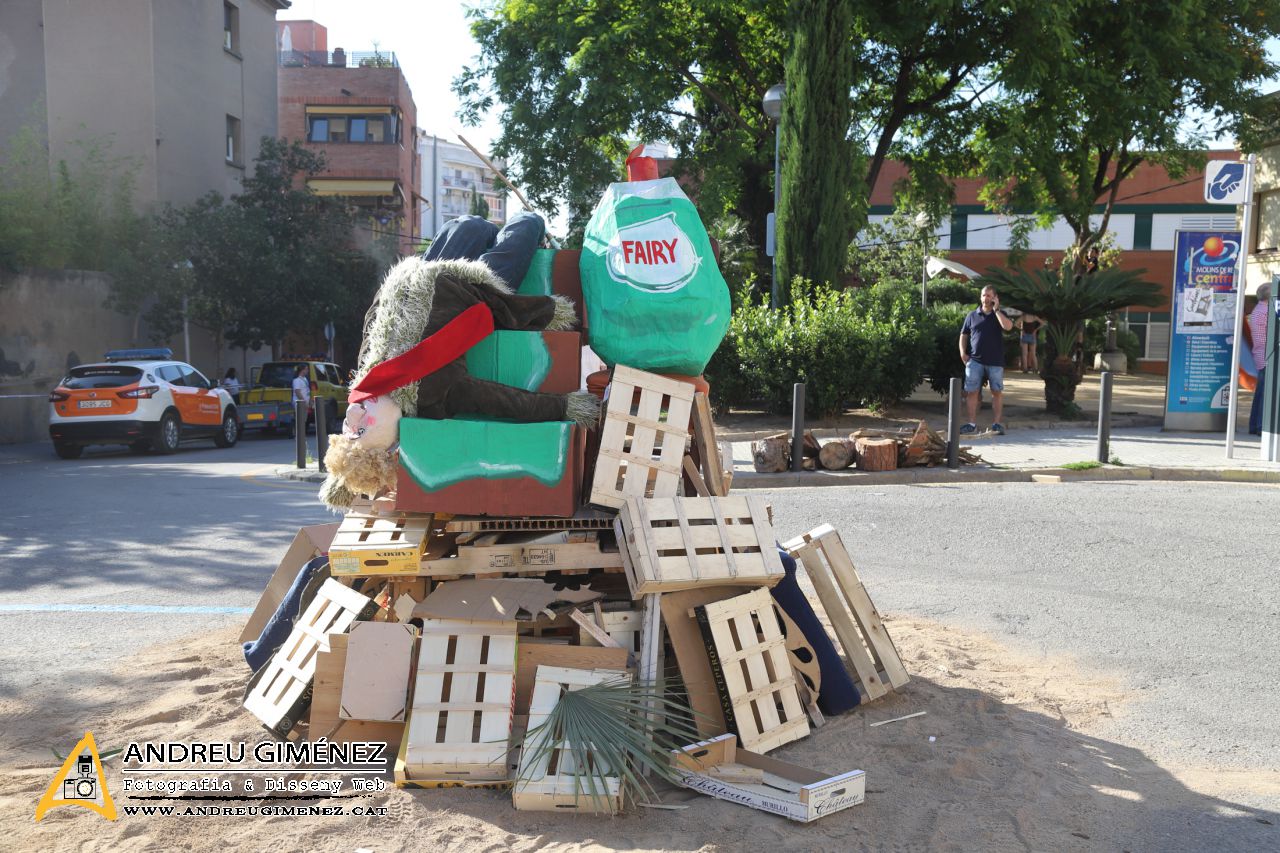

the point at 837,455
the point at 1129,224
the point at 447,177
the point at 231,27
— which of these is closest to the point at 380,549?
the point at 837,455

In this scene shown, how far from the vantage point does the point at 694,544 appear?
14.9 ft

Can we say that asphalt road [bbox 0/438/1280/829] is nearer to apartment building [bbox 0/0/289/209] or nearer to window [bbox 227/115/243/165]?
apartment building [bbox 0/0/289/209]

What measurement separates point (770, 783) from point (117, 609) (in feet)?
15.8

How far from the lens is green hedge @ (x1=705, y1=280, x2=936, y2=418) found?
1641 cm

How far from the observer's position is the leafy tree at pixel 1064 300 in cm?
1708

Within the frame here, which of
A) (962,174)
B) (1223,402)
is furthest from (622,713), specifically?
(962,174)

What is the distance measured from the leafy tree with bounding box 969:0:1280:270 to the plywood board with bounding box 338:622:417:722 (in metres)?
18.7

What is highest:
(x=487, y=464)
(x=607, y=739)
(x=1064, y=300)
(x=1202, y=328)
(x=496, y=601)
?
(x=1064, y=300)

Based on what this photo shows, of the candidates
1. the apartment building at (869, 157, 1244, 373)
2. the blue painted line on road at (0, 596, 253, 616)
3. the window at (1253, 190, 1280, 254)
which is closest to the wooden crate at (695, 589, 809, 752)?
the blue painted line on road at (0, 596, 253, 616)

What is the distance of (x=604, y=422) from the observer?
486 cm

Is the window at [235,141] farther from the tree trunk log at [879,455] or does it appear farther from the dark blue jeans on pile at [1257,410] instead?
the dark blue jeans on pile at [1257,410]

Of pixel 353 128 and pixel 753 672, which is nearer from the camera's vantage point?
pixel 753 672

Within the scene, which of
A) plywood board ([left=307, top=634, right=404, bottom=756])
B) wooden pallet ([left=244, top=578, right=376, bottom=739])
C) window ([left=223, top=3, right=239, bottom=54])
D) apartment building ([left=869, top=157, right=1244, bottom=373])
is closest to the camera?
plywood board ([left=307, top=634, right=404, bottom=756])

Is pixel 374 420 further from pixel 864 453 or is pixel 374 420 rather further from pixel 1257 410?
pixel 1257 410
